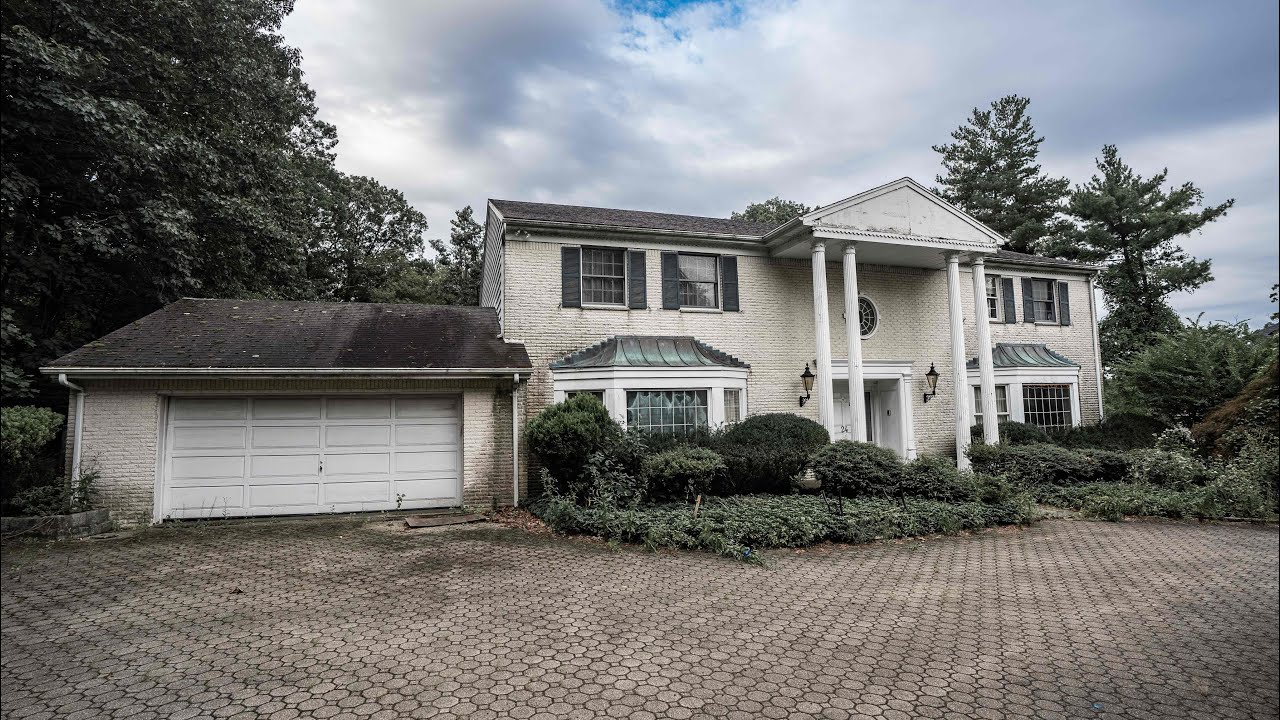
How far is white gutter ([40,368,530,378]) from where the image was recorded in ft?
30.7

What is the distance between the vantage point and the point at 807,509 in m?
9.36

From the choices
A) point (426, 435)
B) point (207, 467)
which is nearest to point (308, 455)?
point (207, 467)

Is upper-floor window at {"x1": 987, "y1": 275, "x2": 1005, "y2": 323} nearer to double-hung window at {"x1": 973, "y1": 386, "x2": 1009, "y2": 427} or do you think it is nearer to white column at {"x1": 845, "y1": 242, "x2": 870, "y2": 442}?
double-hung window at {"x1": 973, "y1": 386, "x2": 1009, "y2": 427}

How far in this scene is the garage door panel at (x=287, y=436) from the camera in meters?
10.5

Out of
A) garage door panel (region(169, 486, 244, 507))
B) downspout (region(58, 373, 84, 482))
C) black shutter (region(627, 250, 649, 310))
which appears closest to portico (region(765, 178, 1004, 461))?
black shutter (region(627, 250, 649, 310))

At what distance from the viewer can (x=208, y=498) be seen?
1023cm

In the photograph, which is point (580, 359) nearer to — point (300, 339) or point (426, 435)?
point (426, 435)

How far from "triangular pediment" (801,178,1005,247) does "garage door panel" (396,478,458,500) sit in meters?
8.68

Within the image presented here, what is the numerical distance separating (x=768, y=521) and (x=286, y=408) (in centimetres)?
804

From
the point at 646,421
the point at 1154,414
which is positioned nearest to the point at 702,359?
Result: the point at 646,421

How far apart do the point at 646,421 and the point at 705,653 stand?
765 centimetres

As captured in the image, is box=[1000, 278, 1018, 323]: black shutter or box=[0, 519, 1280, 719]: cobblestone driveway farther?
box=[1000, 278, 1018, 323]: black shutter

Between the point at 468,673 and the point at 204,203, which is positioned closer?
the point at 468,673

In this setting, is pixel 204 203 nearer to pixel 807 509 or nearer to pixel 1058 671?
pixel 807 509
